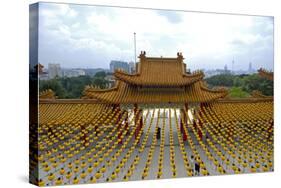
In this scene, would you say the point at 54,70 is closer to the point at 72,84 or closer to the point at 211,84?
the point at 72,84

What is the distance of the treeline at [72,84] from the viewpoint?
9562mm

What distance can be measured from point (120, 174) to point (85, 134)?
1117 millimetres

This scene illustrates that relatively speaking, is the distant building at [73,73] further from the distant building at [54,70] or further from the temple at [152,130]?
the temple at [152,130]

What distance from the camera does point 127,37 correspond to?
10.0 m

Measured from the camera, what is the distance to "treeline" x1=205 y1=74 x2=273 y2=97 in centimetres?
1091

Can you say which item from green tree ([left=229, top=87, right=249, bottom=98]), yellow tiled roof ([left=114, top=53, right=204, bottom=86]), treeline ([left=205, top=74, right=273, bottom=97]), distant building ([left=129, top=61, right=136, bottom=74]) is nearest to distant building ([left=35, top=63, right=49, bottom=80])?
yellow tiled roof ([left=114, top=53, right=204, bottom=86])

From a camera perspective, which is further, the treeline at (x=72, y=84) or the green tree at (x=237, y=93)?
the green tree at (x=237, y=93)

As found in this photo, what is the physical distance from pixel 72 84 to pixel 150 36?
202 centimetres

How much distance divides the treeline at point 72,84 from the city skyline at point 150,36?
10.7 inches

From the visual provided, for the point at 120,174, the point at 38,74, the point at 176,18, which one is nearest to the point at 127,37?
the point at 176,18

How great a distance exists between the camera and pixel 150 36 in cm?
1025

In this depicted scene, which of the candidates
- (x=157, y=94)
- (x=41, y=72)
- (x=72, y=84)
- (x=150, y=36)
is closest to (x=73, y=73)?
(x=72, y=84)

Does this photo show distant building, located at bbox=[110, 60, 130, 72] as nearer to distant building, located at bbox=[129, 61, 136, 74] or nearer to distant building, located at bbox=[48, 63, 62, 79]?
distant building, located at bbox=[129, 61, 136, 74]

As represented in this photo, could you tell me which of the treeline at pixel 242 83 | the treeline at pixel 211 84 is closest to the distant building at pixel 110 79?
the treeline at pixel 211 84
